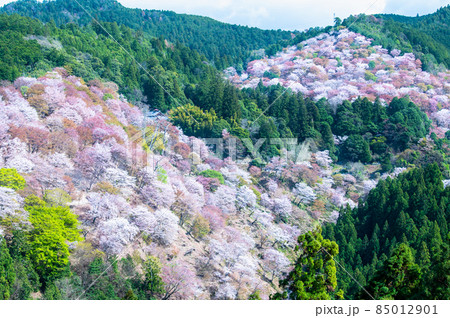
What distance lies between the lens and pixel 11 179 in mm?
28328

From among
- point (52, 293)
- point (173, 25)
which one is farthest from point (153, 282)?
point (173, 25)

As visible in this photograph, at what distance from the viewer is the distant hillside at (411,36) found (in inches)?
3659

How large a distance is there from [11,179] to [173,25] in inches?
4076

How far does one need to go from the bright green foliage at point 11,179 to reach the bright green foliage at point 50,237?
161cm

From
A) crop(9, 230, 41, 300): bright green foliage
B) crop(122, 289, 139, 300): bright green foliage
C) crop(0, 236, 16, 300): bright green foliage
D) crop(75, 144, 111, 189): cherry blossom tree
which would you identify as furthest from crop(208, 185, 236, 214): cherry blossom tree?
crop(0, 236, 16, 300): bright green foliage

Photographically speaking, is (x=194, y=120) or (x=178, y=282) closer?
(x=178, y=282)

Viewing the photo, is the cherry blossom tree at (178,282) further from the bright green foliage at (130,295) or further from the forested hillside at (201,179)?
the bright green foliage at (130,295)

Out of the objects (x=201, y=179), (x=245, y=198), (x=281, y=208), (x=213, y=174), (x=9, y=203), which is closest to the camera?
(x=9, y=203)

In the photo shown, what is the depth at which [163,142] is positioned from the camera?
1898 inches

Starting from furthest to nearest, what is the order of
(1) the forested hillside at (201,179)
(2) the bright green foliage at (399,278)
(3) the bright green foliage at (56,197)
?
(3) the bright green foliage at (56,197) < (1) the forested hillside at (201,179) < (2) the bright green foliage at (399,278)

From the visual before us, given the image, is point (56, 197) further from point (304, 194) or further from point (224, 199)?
point (304, 194)

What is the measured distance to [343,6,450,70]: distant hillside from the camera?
9294 centimetres

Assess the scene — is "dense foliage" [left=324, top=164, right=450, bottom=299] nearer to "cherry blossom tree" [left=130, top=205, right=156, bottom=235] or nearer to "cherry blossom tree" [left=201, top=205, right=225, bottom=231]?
"cherry blossom tree" [left=201, top=205, right=225, bottom=231]

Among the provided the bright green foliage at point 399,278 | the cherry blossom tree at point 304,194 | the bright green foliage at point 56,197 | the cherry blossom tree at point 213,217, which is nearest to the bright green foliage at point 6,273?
the bright green foliage at point 56,197
